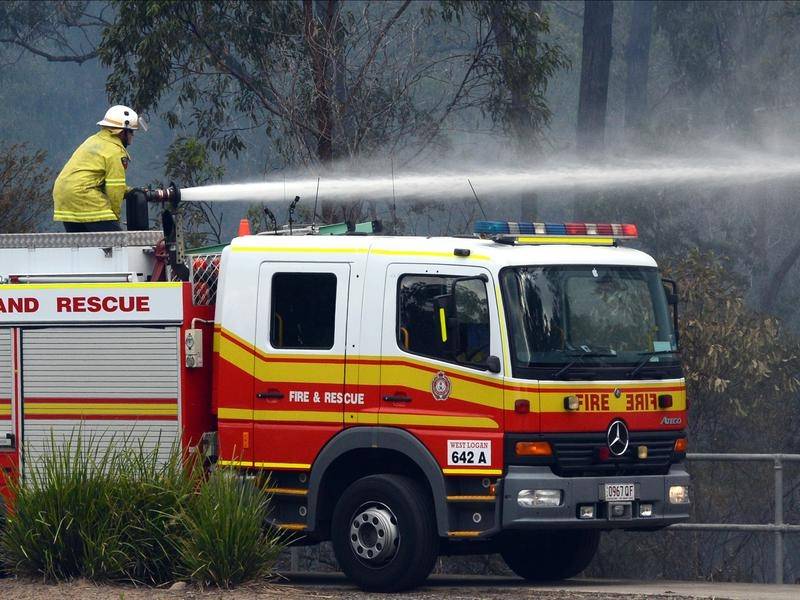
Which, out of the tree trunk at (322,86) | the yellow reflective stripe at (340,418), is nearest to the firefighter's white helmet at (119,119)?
the yellow reflective stripe at (340,418)

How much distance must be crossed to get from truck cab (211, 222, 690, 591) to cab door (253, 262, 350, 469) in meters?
0.01

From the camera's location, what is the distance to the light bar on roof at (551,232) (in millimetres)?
10367

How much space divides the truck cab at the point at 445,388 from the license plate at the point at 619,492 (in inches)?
0.4

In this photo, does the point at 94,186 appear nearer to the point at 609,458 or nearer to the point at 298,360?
the point at 298,360

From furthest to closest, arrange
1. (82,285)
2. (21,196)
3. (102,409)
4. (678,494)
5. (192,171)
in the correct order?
(21,196), (192,171), (82,285), (102,409), (678,494)

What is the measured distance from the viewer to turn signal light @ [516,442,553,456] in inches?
384

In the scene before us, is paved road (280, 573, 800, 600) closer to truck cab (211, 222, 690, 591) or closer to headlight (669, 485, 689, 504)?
truck cab (211, 222, 690, 591)

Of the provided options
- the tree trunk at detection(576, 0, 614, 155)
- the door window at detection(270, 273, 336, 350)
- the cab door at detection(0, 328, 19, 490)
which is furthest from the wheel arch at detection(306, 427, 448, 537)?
the tree trunk at detection(576, 0, 614, 155)

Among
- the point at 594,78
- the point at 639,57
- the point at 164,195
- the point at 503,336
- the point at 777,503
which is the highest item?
the point at 639,57

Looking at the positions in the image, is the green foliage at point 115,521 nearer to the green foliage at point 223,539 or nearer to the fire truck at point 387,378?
the green foliage at point 223,539

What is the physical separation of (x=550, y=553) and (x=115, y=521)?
341 centimetres

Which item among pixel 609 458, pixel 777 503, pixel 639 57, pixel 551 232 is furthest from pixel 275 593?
pixel 639 57

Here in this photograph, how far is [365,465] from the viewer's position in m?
10.5

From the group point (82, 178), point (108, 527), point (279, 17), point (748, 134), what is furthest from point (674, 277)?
point (748, 134)
